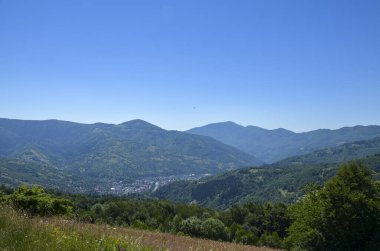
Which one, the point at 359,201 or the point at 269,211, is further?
the point at 269,211

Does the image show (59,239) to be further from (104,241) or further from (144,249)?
(144,249)

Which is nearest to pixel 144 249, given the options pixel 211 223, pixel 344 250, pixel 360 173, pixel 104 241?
pixel 104 241

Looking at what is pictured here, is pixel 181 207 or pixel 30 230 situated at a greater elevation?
pixel 30 230

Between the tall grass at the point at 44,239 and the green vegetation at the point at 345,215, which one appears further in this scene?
the green vegetation at the point at 345,215

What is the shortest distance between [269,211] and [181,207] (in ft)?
87.8

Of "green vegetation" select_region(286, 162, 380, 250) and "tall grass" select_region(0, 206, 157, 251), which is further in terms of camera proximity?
"green vegetation" select_region(286, 162, 380, 250)

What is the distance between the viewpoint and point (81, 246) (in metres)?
5.78

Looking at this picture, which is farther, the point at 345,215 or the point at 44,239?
the point at 345,215

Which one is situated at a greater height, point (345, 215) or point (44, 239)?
point (44, 239)

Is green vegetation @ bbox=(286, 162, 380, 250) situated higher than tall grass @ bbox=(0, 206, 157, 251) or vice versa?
tall grass @ bbox=(0, 206, 157, 251)

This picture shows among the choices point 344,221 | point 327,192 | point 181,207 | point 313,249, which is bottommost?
point 181,207

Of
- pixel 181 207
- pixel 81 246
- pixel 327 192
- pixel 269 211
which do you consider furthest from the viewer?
pixel 181 207

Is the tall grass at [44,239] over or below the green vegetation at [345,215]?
over

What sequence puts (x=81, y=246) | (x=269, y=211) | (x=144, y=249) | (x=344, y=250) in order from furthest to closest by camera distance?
(x=269, y=211) → (x=344, y=250) → (x=144, y=249) → (x=81, y=246)
